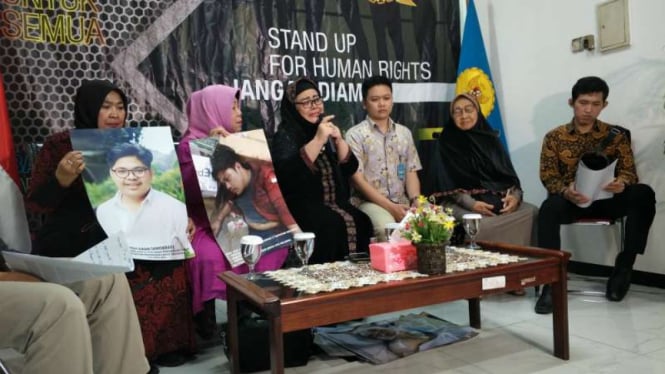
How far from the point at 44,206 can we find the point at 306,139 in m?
1.36

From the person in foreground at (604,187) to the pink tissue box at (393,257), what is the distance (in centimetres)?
118

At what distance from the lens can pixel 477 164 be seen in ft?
11.0

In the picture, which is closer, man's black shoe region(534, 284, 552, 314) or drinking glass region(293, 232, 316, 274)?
drinking glass region(293, 232, 316, 274)

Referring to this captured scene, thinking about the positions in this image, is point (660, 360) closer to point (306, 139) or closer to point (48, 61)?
point (306, 139)

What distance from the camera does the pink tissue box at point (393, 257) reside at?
1.94 meters

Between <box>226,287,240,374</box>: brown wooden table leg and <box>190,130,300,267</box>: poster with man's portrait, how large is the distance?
453 mm

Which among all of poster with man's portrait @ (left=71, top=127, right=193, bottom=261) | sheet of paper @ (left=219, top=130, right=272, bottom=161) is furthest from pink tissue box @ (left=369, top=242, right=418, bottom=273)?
sheet of paper @ (left=219, top=130, right=272, bottom=161)

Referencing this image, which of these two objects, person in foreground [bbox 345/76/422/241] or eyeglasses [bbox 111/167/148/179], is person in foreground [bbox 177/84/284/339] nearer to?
eyeglasses [bbox 111/167/148/179]

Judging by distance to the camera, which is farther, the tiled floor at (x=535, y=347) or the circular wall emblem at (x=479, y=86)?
the circular wall emblem at (x=479, y=86)

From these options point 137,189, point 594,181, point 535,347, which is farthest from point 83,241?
point 594,181

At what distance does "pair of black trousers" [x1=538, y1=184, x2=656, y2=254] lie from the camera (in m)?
2.97

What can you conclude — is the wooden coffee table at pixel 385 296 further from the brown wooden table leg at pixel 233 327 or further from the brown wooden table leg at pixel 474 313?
the brown wooden table leg at pixel 474 313

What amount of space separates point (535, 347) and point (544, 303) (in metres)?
0.56

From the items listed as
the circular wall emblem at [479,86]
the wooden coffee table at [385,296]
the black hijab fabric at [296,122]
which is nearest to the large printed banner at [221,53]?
the circular wall emblem at [479,86]
